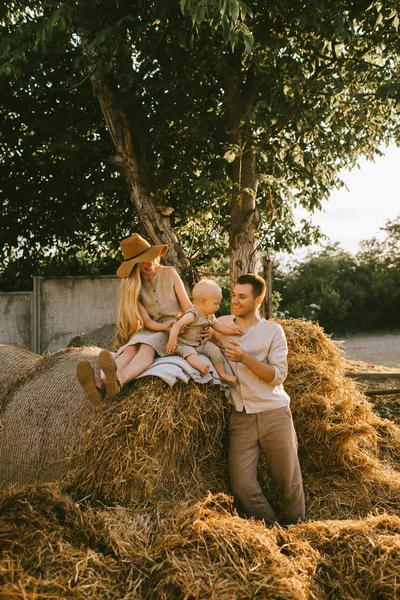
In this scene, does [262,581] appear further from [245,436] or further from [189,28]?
[189,28]

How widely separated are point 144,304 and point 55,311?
6749mm

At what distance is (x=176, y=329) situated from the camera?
4.68 m

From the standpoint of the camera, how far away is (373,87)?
9.77m

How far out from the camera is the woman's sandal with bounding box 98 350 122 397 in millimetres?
4207

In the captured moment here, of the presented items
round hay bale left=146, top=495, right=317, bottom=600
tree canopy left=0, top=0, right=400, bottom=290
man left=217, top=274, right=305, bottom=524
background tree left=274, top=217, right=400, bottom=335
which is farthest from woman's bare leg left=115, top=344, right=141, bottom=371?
background tree left=274, top=217, right=400, bottom=335

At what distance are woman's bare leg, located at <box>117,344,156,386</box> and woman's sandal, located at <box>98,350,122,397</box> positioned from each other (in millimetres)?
117

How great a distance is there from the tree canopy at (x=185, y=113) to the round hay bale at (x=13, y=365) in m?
3.42

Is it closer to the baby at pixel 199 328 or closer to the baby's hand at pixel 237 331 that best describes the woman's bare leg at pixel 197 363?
the baby at pixel 199 328

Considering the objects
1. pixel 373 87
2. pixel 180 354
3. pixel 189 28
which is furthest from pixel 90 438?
pixel 373 87

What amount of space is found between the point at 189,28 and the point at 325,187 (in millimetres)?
3599

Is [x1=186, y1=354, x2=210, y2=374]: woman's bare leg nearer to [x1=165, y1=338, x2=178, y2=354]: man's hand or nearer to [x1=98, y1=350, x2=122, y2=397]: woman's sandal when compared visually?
[x1=165, y1=338, x2=178, y2=354]: man's hand

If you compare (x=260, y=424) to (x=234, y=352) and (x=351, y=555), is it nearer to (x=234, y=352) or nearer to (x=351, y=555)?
(x=234, y=352)

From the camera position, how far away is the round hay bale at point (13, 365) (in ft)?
17.5

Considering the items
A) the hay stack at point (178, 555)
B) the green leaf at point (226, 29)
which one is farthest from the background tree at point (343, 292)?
the hay stack at point (178, 555)
